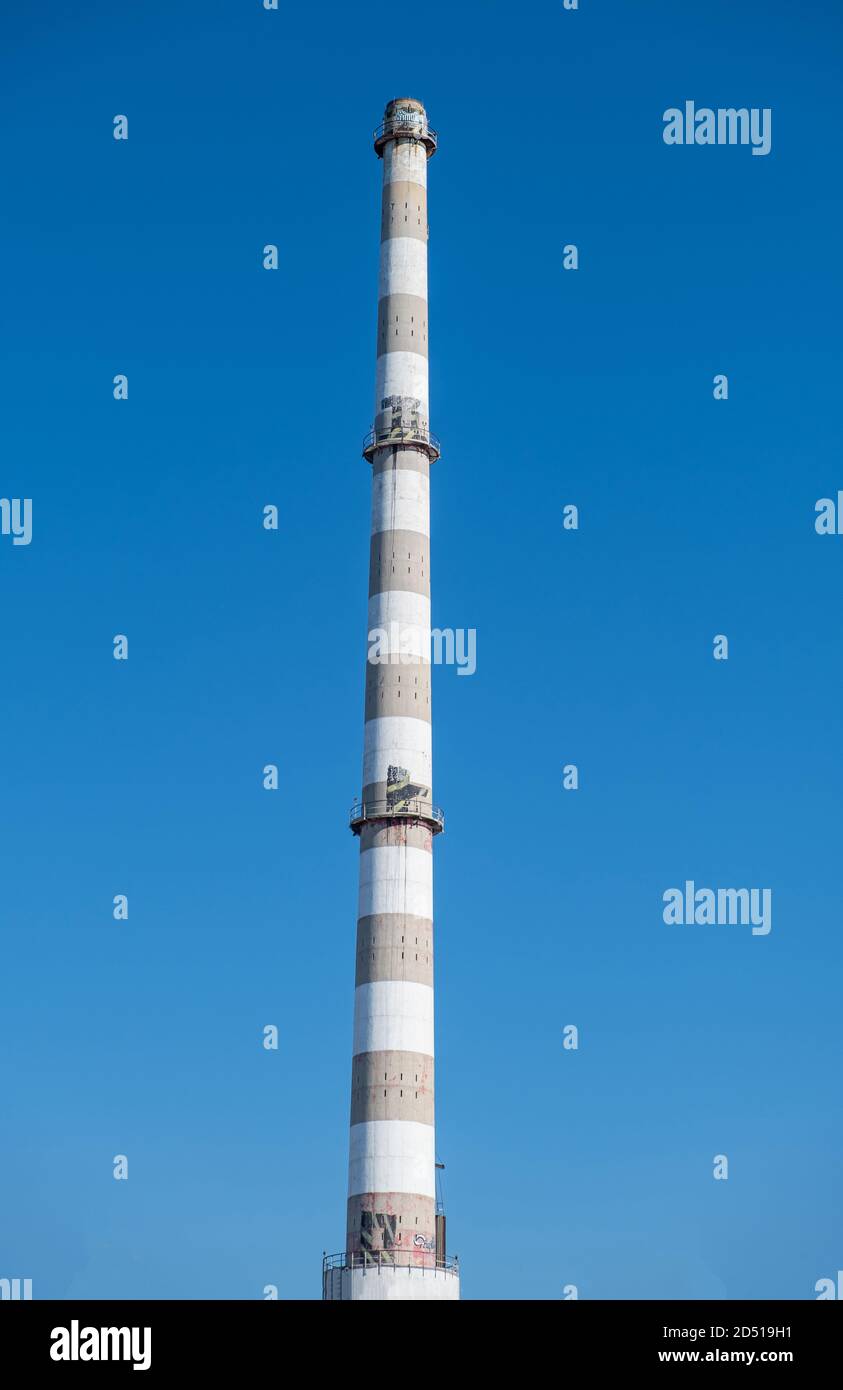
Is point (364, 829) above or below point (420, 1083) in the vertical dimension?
above

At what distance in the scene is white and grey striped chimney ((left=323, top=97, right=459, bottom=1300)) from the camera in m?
75.9

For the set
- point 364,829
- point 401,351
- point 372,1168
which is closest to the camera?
point 372,1168

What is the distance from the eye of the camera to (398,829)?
8138cm

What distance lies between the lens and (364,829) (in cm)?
8244

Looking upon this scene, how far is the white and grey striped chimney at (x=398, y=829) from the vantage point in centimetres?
7588
